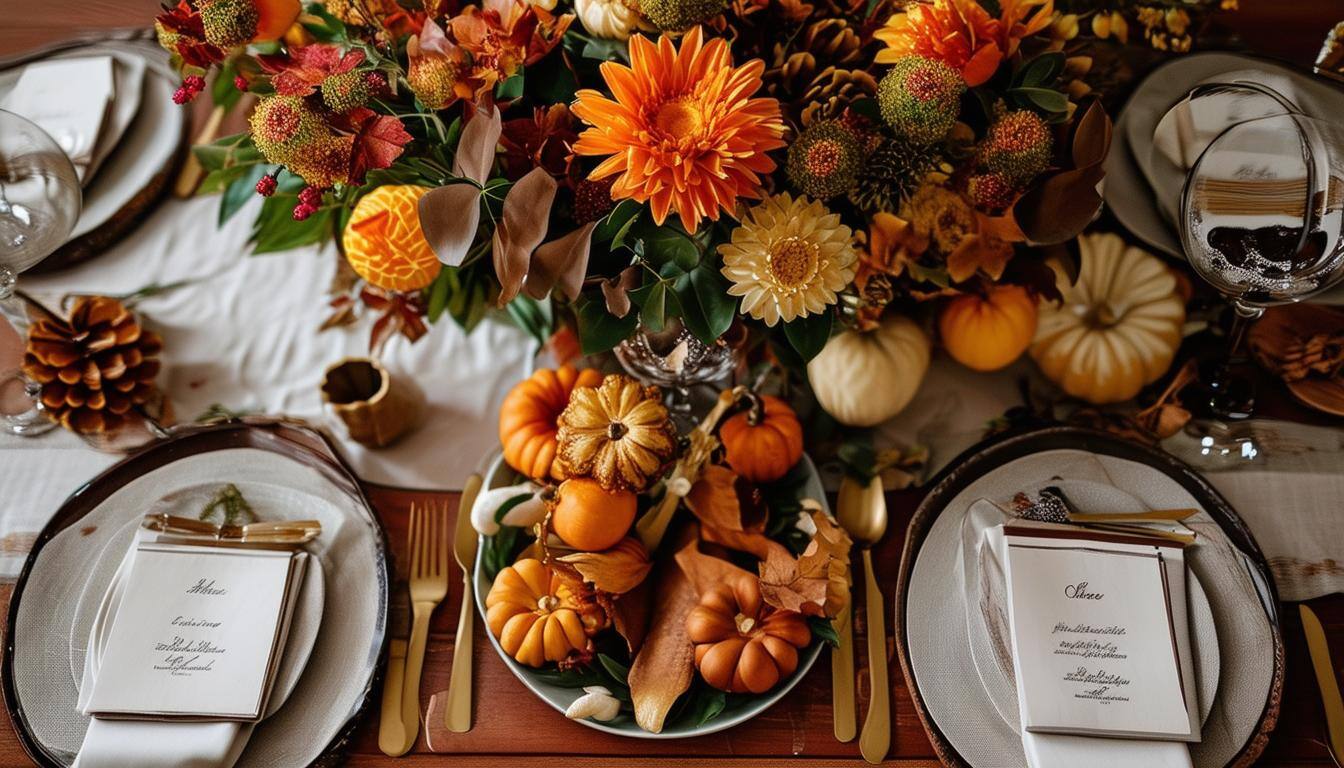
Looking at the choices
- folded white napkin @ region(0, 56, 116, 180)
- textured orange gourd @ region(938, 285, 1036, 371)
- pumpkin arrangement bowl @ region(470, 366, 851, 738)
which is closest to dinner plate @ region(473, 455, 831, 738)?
pumpkin arrangement bowl @ region(470, 366, 851, 738)

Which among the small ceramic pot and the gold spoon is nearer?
the gold spoon

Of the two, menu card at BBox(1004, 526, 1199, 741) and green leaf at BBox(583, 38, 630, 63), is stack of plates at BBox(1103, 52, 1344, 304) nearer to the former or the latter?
menu card at BBox(1004, 526, 1199, 741)

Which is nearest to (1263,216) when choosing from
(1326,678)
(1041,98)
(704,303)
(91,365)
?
(1041,98)

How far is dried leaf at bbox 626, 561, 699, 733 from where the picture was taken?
0.69 meters

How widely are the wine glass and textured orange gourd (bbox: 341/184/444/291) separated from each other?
295 millimetres

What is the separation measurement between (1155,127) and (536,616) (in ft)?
2.55

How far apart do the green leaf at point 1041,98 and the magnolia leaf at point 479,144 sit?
1.29 ft

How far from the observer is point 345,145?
2.11 ft

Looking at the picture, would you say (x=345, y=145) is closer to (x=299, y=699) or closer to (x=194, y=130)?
(x=299, y=699)

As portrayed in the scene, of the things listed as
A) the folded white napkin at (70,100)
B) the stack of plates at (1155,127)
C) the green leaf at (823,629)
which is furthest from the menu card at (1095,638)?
the folded white napkin at (70,100)

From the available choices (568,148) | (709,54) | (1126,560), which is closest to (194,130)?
(568,148)

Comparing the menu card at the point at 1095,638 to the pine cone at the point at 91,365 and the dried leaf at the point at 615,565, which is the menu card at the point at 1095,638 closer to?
the dried leaf at the point at 615,565

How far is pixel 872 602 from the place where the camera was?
774 mm

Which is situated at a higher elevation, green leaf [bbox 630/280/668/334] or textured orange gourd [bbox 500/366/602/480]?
green leaf [bbox 630/280/668/334]
